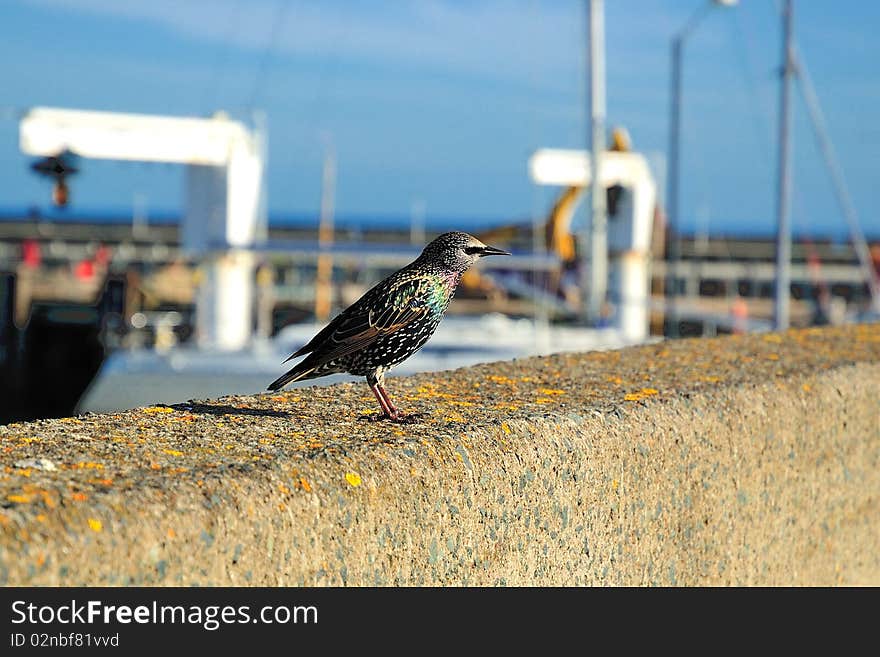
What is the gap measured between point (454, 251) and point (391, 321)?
1.03ft

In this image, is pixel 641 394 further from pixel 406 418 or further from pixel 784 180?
pixel 784 180

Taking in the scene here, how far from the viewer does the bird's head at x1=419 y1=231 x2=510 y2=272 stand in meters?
4.05

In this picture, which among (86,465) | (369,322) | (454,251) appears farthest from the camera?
(454,251)

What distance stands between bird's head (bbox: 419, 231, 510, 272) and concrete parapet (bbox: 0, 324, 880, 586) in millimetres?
451

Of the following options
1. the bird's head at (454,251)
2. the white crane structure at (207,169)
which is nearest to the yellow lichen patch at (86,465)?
the bird's head at (454,251)

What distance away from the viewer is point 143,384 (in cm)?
1700

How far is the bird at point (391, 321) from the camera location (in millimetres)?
3895

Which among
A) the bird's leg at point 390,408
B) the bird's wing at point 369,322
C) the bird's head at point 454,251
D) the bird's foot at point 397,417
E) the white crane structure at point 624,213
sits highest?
the white crane structure at point 624,213

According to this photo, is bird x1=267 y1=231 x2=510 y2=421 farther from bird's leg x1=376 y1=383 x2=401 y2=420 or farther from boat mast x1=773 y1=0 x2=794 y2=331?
boat mast x1=773 y1=0 x2=794 y2=331

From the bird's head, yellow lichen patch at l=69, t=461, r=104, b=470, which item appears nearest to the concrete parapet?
yellow lichen patch at l=69, t=461, r=104, b=470

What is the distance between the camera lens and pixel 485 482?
326 centimetres

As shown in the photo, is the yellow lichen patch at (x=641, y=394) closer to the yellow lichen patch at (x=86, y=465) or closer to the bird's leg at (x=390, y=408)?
the bird's leg at (x=390, y=408)

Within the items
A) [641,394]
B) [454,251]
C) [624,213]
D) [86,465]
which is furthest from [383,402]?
[624,213]
